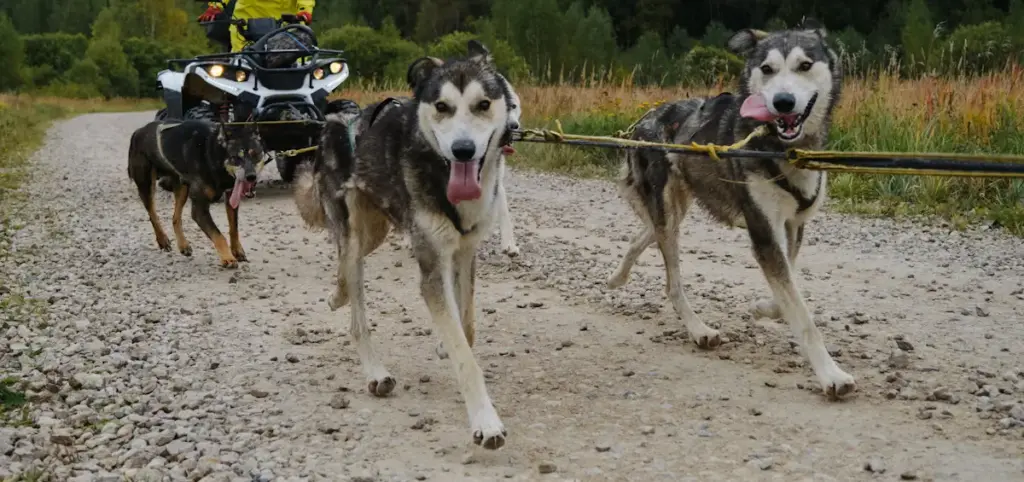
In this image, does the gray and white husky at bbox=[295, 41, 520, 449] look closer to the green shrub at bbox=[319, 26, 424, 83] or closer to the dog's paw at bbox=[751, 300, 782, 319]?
the dog's paw at bbox=[751, 300, 782, 319]

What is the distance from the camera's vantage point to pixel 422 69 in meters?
3.73

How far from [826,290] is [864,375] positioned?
162cm

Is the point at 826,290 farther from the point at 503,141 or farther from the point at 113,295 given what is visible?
the point at 113,295

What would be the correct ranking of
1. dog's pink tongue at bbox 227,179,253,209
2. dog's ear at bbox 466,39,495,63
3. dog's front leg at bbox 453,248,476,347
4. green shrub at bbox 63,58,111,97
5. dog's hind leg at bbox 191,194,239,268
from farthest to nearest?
green shrub at bbox 63,58,111,97 < dog's pink tongue at bbox 227,179,253,209 < dog's hind leg at bbox 191,194,239,268 < dog's front leg at bbox 453,248,476,347 < dog's ear at bbox 466,39,495,63

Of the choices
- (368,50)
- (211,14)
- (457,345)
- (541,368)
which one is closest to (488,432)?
(457,345)

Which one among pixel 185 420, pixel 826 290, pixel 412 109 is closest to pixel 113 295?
pixel 185 420

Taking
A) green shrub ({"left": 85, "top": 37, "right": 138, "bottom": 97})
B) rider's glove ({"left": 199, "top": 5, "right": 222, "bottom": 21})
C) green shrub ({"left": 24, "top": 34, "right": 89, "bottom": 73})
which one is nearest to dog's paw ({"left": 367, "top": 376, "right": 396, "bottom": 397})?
rider's glove ({"left": 199, "top": 5, "right": 222, "bottom": 21})

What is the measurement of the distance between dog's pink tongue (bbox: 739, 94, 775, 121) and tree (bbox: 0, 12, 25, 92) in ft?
182

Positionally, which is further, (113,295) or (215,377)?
(113,295)

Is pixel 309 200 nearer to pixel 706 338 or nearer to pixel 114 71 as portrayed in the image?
pixel 706 338

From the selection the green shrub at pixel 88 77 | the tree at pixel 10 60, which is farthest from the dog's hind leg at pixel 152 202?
the tree at pixel 10 60

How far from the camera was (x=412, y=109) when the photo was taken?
3826 mm

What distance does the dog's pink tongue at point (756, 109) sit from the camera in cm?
394

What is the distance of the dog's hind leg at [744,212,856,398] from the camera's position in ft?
12.4
